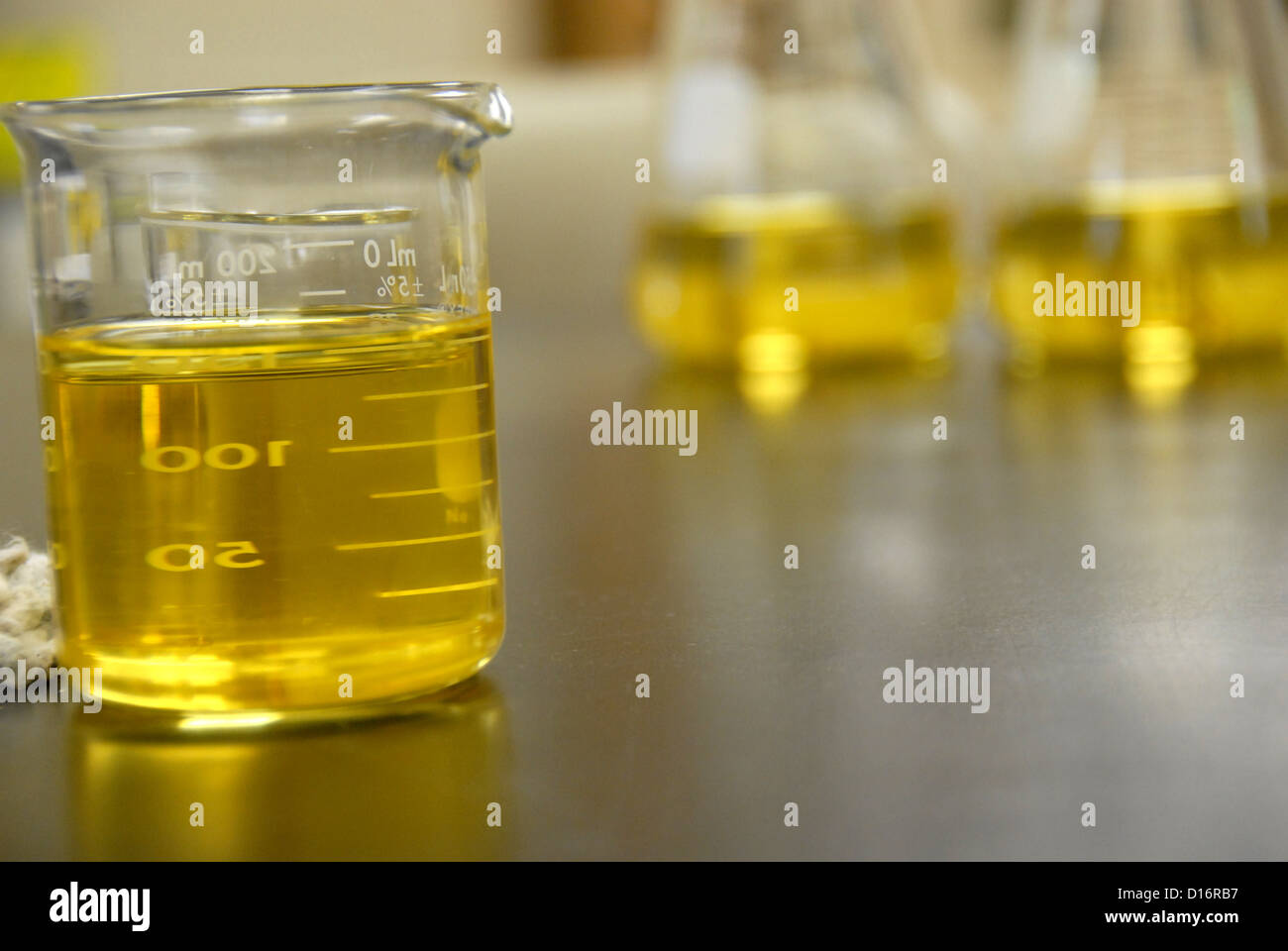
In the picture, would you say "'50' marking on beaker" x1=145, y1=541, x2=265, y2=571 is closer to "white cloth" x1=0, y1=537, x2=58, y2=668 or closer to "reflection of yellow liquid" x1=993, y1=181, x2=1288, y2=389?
"white cloth" x1=0, y1=537, x2=58, y2=668

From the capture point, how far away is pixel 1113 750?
0.40 m

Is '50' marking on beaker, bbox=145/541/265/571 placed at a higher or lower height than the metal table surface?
higher

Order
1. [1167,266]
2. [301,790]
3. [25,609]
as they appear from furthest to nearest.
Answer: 1. [1167,266]
2. [25,609]
3. [301,790]

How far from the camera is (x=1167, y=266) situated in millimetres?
1042

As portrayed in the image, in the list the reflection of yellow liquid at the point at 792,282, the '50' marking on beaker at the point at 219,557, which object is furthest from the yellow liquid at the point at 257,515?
the reflection of yellow liquid at the point at 792,282

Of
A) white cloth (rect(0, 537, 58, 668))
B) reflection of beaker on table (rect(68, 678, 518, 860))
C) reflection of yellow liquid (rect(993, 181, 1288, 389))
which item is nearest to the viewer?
reflection of beaker on table (rect(68, 678, 518, 860))

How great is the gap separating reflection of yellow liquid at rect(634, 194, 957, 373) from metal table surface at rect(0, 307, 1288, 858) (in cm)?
27

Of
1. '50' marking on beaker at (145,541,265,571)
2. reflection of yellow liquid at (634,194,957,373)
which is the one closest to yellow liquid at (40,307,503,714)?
'50' marking on beaker at (145,541,265,571)

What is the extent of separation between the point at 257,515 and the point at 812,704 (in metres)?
0.16

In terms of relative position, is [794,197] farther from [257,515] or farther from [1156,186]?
[257,515]

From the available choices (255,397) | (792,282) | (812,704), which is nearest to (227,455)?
(255,397)

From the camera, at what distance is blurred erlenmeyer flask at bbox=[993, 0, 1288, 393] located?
41.1 inches
